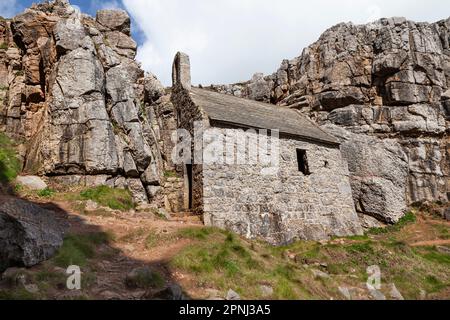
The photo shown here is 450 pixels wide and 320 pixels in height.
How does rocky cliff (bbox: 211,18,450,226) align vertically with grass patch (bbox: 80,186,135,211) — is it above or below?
above

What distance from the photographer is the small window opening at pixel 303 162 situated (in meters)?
20.3

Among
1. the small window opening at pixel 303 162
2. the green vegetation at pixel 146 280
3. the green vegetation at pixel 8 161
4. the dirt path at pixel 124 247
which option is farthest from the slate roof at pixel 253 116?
the green vegetation at pixel 8 161

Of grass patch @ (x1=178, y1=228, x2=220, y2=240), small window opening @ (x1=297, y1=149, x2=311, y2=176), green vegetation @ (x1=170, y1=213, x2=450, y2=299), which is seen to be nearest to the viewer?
green vegetation @ (x1=170, y1=213, x2=450, y2=299)

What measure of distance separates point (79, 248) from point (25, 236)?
2.04 metres

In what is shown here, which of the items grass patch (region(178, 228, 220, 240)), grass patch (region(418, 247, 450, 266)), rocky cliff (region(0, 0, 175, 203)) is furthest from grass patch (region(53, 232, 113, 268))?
grass patch (region(418, 247, 450, 266))

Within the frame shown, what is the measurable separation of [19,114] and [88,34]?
6.59 m

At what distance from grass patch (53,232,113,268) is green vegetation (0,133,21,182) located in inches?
304

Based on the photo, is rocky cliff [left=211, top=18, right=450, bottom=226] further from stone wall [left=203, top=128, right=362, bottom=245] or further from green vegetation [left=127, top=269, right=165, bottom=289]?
green vegetation [left=127, top=269, right=165, bottom=289]

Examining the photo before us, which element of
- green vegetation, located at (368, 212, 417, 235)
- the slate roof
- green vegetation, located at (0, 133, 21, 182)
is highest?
the slate roof

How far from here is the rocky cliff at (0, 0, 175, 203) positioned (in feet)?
59.8

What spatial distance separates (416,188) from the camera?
987 inches

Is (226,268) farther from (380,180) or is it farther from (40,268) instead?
(380,180)
